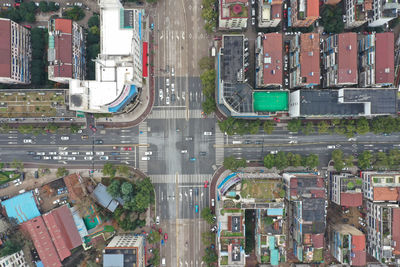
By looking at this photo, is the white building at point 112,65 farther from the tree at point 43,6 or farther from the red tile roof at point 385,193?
the red tile roof at point 385,193

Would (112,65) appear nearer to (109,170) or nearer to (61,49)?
(61,49)

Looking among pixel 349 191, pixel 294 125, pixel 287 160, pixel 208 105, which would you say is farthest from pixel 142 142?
pixel 349 191

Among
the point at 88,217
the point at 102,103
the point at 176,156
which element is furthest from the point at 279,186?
the point at 88,217

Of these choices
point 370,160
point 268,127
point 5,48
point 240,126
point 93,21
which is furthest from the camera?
point 370,160

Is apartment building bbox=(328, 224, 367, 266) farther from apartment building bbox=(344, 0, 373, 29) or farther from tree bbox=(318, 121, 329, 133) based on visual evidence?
apartment building bbox=(344, 0, 373, 29)

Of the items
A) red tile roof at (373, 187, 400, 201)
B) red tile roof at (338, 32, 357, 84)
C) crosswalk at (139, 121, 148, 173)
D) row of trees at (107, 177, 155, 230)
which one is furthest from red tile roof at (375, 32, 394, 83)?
row of trees at (107, 177, 155, 230)

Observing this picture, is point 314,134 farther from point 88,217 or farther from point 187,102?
point 88,217

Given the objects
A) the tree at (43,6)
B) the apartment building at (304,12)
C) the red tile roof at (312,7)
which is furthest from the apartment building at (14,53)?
the red tile roof at (312,7)
